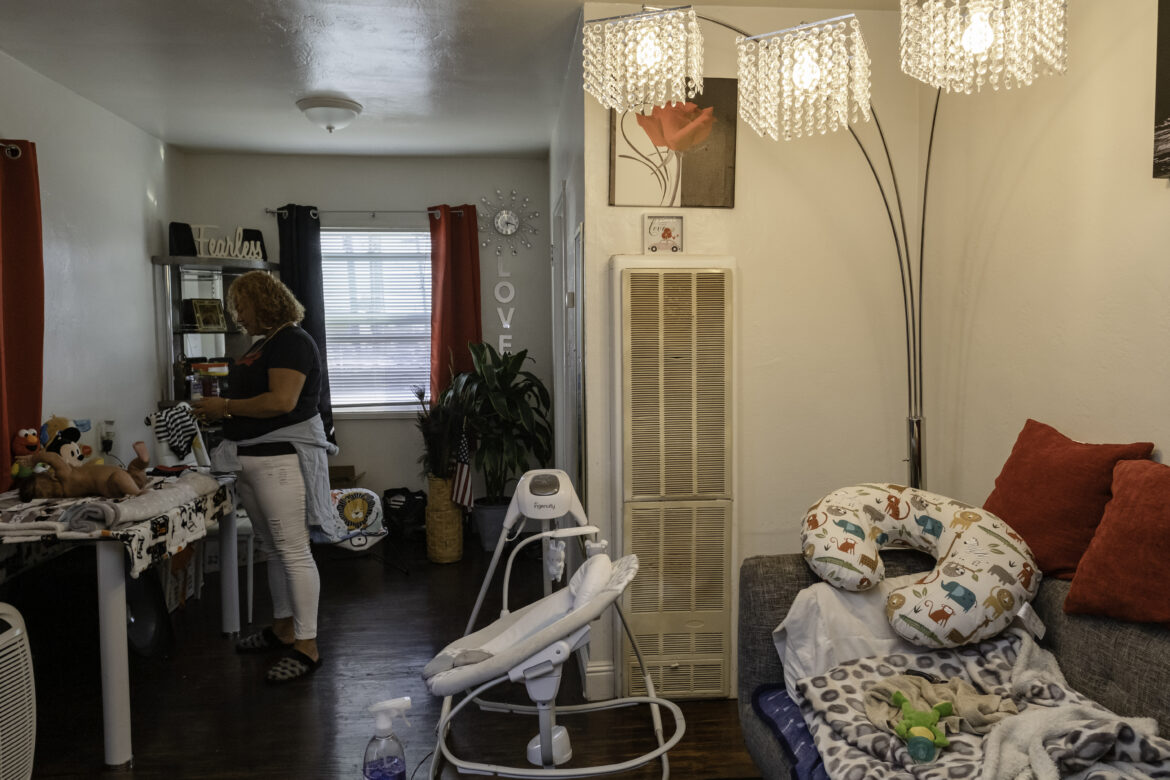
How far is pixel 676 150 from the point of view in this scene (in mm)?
2990

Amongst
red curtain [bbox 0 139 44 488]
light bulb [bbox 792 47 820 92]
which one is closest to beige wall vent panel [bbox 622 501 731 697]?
light bulb [bbox 792 47 820 92]

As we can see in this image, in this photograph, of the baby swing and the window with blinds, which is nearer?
the baby swing

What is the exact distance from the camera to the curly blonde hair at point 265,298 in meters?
3.23

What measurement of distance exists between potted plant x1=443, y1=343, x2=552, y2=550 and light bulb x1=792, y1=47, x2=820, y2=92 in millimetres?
3201

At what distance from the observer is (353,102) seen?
4.28 m

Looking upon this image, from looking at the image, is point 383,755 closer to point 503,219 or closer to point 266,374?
point 266,374

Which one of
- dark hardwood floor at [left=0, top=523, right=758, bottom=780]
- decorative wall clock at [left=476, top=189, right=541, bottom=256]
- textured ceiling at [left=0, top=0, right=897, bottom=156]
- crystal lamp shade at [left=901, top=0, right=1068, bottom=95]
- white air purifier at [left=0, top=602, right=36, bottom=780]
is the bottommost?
dark hardwood floor at [left=0, top=523, right=758, bottom=780]

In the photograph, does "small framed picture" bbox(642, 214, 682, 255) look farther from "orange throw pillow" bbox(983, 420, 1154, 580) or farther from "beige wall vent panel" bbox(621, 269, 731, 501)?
"orange throw pillow" bbox(983, 420, 1154, 580)

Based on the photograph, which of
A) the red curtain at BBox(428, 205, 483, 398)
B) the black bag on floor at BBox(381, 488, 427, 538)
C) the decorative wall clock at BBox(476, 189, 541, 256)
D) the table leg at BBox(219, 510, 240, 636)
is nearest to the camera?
the table leg at BBox(219, 510, 240, 636)

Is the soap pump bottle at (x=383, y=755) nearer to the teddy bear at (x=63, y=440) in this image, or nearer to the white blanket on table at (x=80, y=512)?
the white blanket on table at (x=80, y=512)

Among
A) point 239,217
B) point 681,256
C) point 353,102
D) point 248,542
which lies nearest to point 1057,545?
point 681,256

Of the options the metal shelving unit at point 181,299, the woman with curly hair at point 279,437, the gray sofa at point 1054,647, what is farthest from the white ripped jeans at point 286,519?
the metal shelving unit at point 181,299

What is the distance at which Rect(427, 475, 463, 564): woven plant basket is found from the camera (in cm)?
496

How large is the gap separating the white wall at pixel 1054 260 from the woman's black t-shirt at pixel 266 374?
90.0 inches
